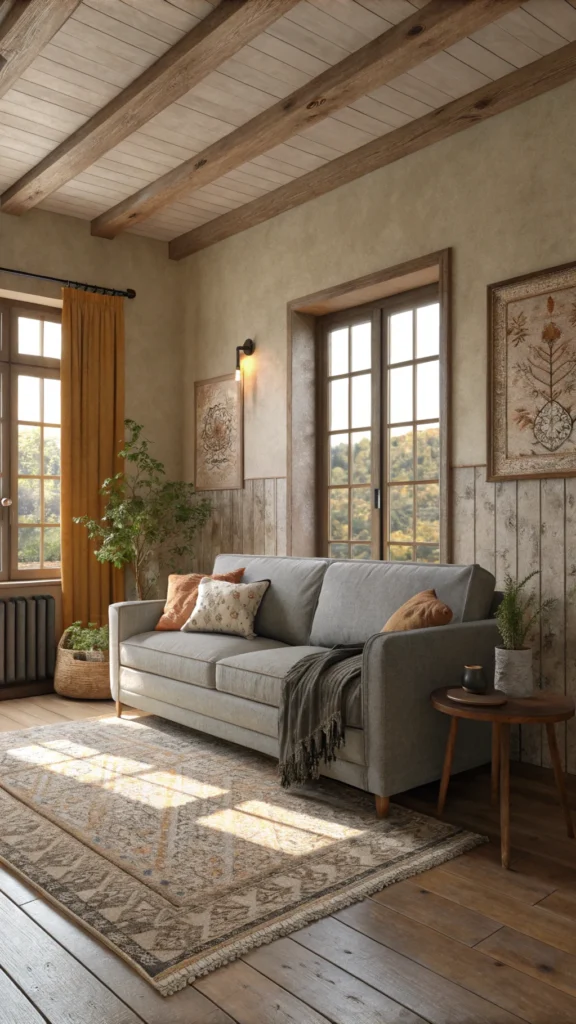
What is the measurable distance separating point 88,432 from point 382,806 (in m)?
3.44

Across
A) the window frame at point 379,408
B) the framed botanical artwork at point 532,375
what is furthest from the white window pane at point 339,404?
the framed botanical artwork at point 532,375

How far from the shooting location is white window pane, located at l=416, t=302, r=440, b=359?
433 centimetres

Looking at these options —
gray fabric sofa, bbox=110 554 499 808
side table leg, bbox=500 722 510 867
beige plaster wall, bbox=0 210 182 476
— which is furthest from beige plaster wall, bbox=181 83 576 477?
side table leg, bbox=500 722 510 867

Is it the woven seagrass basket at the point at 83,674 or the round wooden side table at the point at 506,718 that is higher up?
the round wooden side table at the point at 506,718

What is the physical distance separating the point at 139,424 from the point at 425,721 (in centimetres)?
344

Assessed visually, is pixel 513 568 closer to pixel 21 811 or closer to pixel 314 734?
pixel 314 734

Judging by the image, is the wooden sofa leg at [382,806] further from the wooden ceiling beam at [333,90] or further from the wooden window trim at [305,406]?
the wooden ceiling beam at [333,90]

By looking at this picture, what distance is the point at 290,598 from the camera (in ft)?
13.5

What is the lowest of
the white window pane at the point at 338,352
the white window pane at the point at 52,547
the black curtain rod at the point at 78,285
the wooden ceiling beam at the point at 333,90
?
the white window pane at the point at 52,547

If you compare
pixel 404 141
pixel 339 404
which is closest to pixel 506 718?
pixel 339 404

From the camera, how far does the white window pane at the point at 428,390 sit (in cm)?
429

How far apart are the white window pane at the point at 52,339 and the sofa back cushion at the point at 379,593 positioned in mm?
2728

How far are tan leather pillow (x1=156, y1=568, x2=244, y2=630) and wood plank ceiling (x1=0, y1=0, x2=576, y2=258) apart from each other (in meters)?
2.29

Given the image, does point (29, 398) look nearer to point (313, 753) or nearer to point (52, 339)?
point (52, 339)
